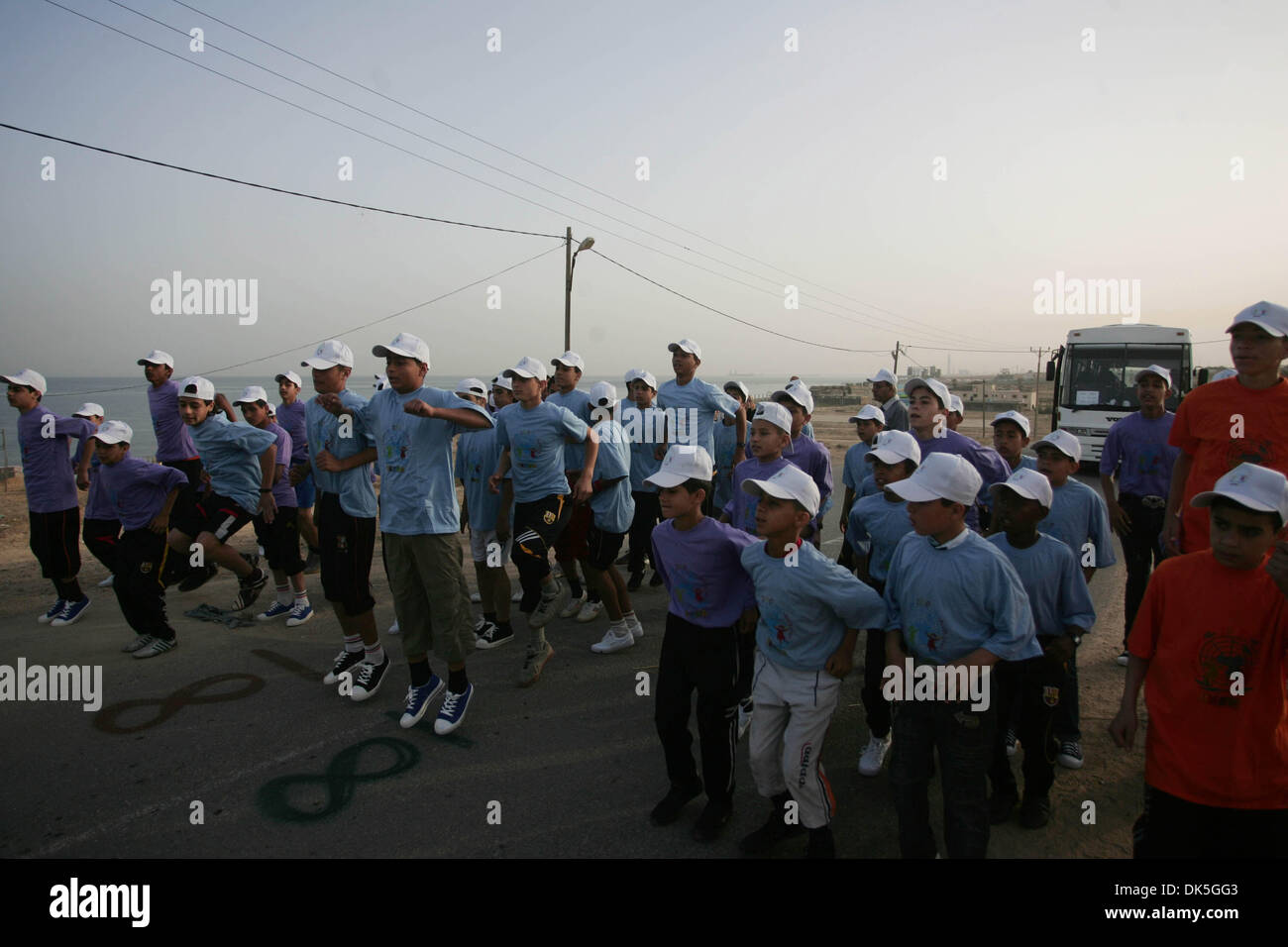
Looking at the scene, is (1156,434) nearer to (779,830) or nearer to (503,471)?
(779,830)

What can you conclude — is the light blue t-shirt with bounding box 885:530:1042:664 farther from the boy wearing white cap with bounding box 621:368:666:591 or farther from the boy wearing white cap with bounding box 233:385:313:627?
the boy wearing white cap with bounding box 233:385:313:627

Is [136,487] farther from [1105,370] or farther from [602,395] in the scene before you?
[1105,370]

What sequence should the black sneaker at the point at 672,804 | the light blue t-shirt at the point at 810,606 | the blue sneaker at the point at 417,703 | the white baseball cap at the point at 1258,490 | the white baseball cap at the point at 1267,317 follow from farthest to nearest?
the blue sneaker at the point at 417,703 → the black sneaker at the point at 672,804 → the white baseball cap at the point at 1267,317 → the light blue t-shirt at the point at 810,606 → the white baseball cap at the point at 1258,490

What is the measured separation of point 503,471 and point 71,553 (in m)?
3.96

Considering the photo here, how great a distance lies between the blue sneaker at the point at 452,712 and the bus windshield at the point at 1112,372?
15.3 meters

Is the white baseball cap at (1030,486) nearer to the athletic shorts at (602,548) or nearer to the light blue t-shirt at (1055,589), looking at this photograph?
the light blue t-shirt at (1055,589)

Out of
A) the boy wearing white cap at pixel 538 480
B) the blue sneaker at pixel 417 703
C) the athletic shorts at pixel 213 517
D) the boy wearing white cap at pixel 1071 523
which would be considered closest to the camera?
the boy wearing white cap at pixel 1071 523

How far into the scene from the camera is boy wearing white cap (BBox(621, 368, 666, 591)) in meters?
6.54

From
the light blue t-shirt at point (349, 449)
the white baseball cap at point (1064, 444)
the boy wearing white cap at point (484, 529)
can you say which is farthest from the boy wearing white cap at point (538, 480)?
the white baseball cap at point (1064, 444)

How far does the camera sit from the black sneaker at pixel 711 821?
3.21 metres

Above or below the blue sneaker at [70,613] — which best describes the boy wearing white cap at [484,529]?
above

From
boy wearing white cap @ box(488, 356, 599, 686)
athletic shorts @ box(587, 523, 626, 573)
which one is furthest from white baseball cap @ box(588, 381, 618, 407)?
athletic shorts @ box(587, 523, 626, 573)
